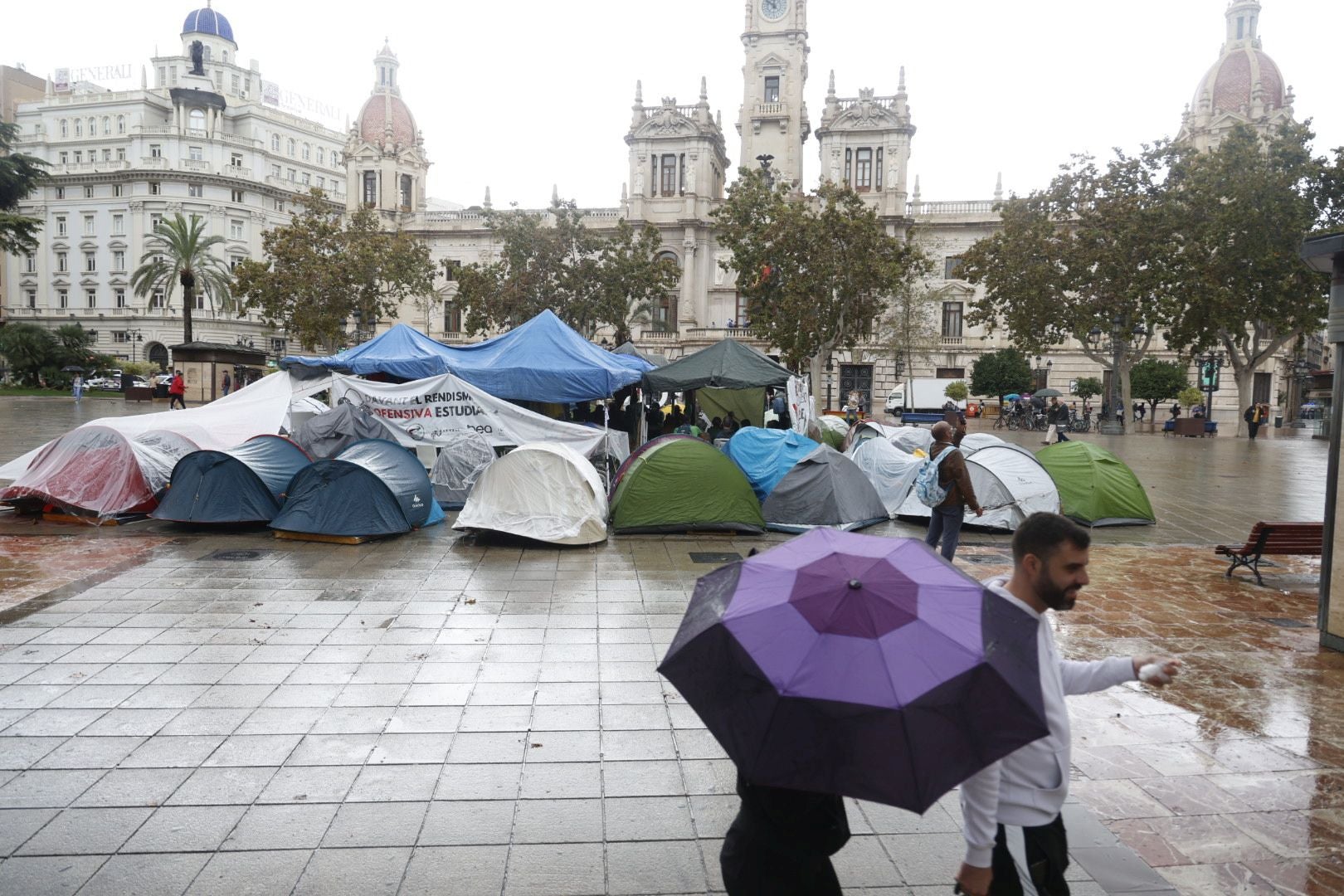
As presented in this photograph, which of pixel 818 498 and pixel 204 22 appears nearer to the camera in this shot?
pixel 818 498

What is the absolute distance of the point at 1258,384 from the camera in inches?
2141

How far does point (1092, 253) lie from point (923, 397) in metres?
17.7

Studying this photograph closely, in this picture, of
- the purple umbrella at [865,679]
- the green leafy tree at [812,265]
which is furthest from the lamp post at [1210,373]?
the purple umbrella at [865,679]

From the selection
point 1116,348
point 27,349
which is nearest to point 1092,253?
point 1116,348

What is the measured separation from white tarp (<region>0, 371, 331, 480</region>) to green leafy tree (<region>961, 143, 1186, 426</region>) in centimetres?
2535

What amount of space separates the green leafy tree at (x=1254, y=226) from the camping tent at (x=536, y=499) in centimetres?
2652

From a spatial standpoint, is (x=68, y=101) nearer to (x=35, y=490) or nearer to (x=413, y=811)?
(x=35, y=490)

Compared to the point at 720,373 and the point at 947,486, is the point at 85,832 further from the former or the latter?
the point at 720,373

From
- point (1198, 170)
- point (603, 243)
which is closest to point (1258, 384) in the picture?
point (1198, 170)

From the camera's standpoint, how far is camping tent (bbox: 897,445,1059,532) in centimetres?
1254

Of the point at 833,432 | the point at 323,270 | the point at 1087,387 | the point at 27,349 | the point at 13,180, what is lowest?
the point at 833,432

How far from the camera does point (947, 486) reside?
8984 mm

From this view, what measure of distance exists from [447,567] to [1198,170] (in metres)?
30.7

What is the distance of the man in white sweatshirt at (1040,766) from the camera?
2637 millimetres
